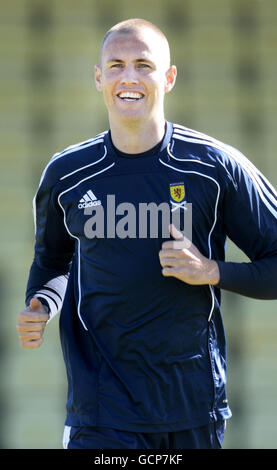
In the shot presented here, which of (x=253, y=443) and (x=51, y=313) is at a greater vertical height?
(x=51, y=313)

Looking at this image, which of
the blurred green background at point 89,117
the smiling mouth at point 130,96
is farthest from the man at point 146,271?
the blurred green background at point 89,117

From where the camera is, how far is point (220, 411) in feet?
10.5

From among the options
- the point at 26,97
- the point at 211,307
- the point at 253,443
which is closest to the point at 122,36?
the point at 211,307

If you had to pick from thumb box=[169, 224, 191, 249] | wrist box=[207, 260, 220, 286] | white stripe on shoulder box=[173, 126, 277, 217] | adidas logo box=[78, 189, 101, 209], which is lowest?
wrist box=[207, 260, 220, 286]

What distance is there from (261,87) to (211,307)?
104 inches

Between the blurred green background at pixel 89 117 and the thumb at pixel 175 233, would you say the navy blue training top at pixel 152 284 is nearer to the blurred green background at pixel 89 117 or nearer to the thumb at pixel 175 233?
the thumb at pixel 175 233

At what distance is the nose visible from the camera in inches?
125

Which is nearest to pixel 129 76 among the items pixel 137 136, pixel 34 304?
pixel 137 136

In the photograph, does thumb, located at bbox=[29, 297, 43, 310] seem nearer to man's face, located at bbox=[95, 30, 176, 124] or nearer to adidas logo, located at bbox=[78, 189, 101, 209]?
adidas logo, located at bbox=[78, 189, 101, 209]

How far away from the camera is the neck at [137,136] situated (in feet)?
10.6

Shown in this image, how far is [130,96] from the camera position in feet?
10.4

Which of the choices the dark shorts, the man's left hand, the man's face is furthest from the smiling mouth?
the dark shorts
